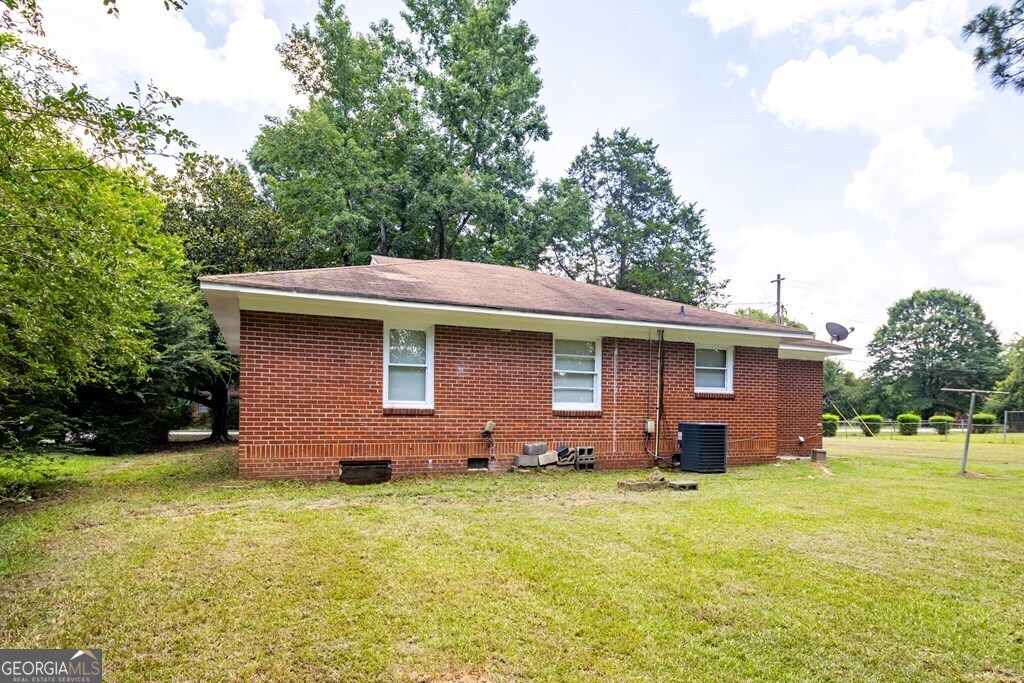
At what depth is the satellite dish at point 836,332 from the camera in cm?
1521

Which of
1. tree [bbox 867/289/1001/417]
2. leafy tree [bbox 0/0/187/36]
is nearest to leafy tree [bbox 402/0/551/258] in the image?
leafy tree [bbox 0/0/187/36]

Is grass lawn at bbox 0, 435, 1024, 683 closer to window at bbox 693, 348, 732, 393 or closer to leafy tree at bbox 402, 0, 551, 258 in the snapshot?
window at bbox 693, 348, 732, 393

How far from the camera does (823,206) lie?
19.3 m

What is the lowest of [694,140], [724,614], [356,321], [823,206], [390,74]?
[724,614]

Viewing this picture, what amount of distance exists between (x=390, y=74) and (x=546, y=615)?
1095 inches

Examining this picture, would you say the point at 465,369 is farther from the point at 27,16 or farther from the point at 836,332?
the point at 836,332

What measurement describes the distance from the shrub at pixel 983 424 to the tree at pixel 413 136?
112 feet

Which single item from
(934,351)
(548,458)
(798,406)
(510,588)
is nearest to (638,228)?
(798,406)

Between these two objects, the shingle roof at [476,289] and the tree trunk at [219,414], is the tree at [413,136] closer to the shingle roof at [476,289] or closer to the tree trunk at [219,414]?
the tree trunk at [219,414]

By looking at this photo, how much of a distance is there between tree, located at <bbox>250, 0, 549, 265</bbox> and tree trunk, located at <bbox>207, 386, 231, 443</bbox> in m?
6.97

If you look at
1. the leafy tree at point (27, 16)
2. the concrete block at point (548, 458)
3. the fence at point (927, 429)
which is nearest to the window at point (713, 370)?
the concrete block at point (548, 458)

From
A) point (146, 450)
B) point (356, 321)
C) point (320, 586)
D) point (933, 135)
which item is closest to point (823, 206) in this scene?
point (933, 135)

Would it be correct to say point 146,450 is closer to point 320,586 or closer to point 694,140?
point 320,586

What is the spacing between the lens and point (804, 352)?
1407 cm
